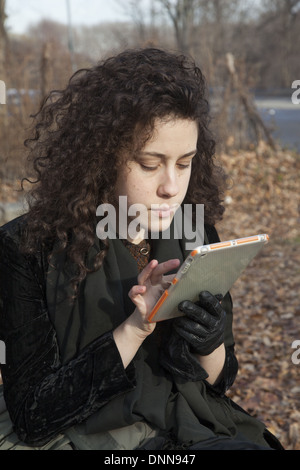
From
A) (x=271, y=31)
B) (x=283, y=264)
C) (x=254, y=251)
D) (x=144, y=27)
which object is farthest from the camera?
(x=271, y=31)

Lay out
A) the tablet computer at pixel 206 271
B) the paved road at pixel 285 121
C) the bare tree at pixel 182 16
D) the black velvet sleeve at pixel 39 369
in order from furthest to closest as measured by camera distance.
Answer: the bare tree at pixel 182 16, the paved road at pixel 285 121, the black velvet sleeve at pixel 39 369, the tablet computer at pixel 206 271

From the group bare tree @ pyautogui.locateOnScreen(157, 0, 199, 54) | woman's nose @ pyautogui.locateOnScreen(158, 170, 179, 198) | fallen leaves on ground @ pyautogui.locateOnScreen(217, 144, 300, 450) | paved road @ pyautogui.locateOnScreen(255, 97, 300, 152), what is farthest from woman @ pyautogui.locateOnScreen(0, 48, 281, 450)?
bare tree @ pyautogui.locateOnScreen(157, 0, 199, 54)

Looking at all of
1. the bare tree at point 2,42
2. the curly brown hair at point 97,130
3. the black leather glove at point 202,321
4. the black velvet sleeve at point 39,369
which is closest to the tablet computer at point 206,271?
the black leather glove at point 202,321

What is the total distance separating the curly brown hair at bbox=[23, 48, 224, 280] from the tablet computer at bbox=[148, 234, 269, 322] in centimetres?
35

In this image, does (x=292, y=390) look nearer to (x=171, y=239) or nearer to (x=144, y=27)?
(x=171, y=239)

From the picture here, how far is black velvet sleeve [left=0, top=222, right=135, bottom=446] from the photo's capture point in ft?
5.64

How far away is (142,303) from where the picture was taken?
1.63 meters

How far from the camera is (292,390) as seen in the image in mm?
3863

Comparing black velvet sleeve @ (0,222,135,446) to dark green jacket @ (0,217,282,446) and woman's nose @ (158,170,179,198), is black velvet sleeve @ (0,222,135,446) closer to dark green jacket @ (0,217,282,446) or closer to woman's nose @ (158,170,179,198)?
dark green jacket @ (0,217,282,446)

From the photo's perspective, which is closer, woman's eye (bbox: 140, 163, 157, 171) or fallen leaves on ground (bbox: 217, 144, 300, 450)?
woman's eye (bbox: 140, 163, 157, 171)

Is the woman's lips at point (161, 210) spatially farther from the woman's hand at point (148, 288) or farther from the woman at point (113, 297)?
the woman's hand at point (148, 288)

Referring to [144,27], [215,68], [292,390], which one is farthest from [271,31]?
[292,390]

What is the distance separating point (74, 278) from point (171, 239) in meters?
0.40

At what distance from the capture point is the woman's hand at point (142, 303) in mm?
1617
